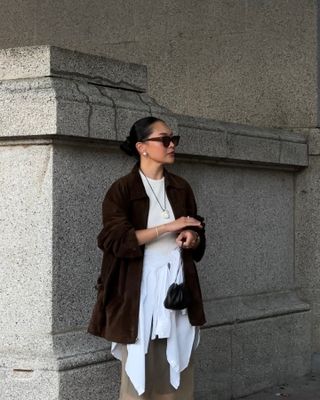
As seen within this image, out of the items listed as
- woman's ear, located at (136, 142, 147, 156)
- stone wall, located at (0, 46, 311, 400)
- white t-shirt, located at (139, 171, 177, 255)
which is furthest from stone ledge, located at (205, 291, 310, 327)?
woman's ear, located at (136, 142, 147, 156)

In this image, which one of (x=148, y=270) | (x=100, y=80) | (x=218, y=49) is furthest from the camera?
(x=218, y=49)

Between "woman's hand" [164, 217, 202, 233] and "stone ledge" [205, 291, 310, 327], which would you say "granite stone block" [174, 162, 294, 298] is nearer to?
"stone ledge" [205, 291, 310, 327]

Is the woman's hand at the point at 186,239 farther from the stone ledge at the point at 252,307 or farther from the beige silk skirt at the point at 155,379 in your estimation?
the stone ledge at the point at 252,307

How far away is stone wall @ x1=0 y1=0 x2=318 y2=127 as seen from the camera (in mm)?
8828

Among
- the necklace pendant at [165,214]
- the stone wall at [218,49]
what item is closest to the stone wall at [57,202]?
the necklace pendant at [165,214]

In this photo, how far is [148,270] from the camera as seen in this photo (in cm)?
542

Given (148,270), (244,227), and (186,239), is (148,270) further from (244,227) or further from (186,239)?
Result: (244,227)

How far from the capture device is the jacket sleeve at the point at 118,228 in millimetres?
5297

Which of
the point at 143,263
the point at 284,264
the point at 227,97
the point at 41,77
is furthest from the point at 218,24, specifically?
the point at 143,263

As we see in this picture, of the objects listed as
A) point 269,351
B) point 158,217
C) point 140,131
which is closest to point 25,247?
point 158,217

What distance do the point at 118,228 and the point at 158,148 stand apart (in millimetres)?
468

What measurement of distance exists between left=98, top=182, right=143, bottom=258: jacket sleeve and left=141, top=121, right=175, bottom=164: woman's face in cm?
23

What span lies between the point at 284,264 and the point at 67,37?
313cm

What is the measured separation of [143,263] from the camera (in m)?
5.42
